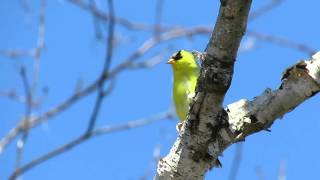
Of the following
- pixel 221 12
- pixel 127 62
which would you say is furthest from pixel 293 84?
pixel 127 62

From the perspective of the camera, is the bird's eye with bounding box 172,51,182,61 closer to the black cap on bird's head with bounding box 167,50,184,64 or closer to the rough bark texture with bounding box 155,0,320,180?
the black cap on bird's head with bounding box 167,50,184,64

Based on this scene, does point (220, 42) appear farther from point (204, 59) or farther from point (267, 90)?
point (267, 90)

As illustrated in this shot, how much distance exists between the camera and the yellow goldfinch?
298cm

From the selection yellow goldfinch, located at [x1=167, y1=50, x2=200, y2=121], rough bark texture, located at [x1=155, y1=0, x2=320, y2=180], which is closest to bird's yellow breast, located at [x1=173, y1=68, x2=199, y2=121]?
yellow goldfinch, located at [x1=167, y1=50, x2=200, y2=121]

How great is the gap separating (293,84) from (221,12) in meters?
0.41

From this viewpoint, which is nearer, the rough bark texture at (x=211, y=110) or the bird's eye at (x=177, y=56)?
the rough bark texture at (x=211, y=110)

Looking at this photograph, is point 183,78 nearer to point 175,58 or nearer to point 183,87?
point 183,87

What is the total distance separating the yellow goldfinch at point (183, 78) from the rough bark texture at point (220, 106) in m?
1.16

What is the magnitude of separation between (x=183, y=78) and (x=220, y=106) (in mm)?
1532

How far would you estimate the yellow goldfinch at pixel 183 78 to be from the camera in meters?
2.98

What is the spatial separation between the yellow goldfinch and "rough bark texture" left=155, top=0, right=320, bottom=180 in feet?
3.80

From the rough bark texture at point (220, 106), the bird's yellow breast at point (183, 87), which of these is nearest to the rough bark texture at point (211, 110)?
the rough bark texture at point (220, 106)

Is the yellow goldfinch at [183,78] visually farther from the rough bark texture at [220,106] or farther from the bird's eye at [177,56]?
the rough bark texture at [220,106]

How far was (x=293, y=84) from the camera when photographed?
1.76 metres
